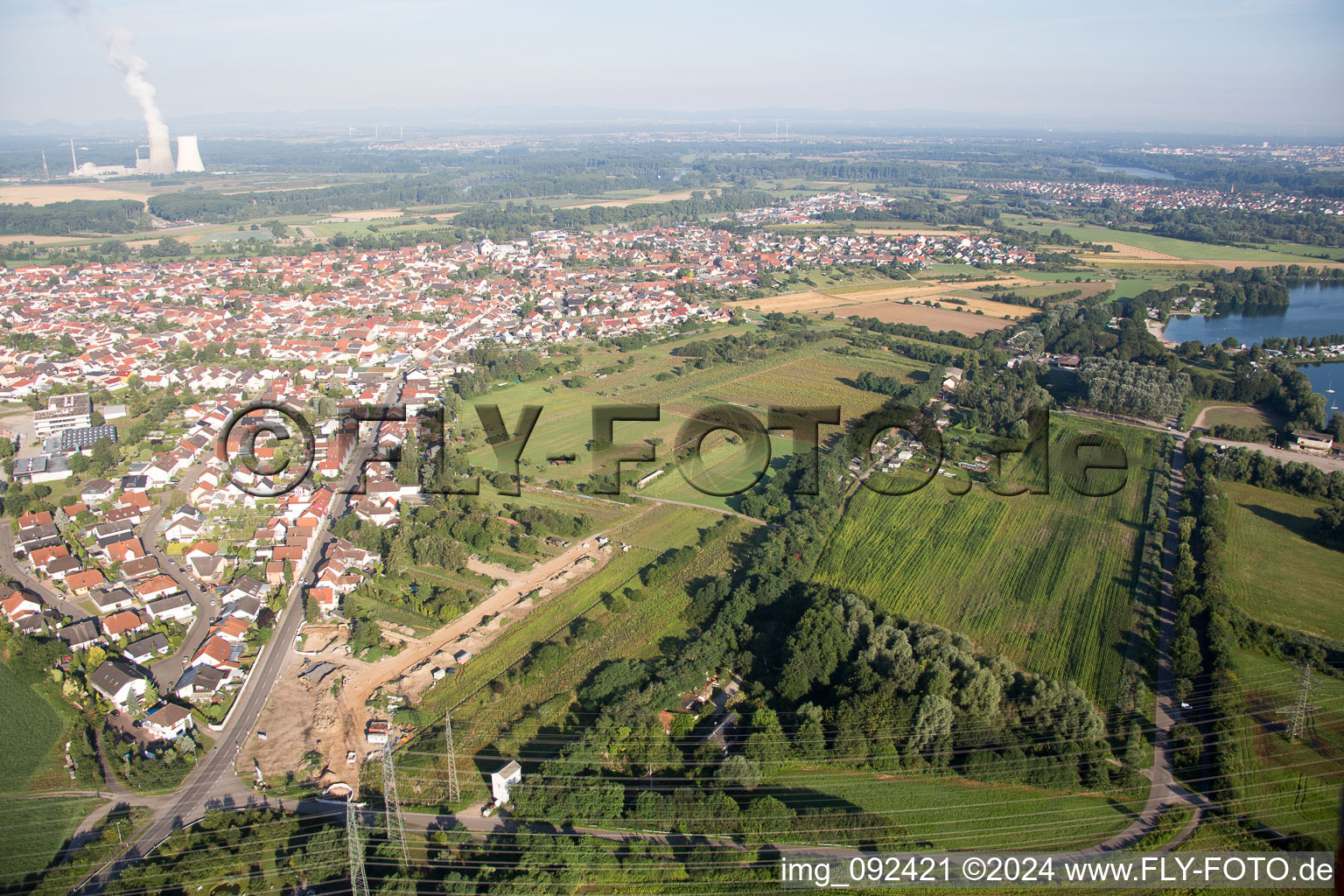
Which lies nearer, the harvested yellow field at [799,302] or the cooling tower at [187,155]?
the harvested yellow field at [799,302]

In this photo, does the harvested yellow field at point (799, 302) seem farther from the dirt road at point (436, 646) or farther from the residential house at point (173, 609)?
the residential house at point (173, 609)

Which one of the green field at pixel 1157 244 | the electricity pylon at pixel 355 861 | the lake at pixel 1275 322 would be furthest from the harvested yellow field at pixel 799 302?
the electricity pylon at pixel 355 861

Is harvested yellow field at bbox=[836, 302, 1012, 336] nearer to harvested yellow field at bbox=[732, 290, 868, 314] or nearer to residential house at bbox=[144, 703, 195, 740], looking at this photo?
harvested yellow field at bbox=[732, 290, 868, 314]

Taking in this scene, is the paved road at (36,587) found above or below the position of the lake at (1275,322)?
below

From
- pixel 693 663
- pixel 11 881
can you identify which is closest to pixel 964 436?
pixel 693 663

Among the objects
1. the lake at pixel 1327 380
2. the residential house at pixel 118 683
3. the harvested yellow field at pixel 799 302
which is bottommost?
the residential house at pixel 118 683

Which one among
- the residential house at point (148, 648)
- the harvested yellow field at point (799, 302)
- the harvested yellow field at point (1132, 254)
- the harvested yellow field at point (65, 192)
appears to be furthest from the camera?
the harvested yellow field at point (65, 192)

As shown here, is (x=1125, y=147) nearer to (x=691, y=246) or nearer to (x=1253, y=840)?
(x=691, y=246)
